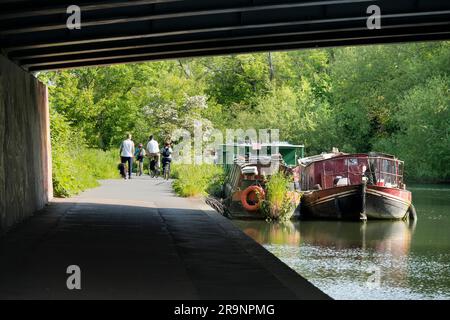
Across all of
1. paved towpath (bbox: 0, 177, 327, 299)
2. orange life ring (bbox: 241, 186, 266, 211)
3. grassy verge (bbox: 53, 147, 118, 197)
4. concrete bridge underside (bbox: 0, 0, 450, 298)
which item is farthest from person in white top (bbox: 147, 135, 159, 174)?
paved towpath (bbox: 0, 177, 327, 299)

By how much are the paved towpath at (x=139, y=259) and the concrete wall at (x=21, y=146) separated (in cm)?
52

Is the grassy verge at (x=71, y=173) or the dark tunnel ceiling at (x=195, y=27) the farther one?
the grassy verge at (x=71, y=173)

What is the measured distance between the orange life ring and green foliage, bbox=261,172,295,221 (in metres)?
0.22

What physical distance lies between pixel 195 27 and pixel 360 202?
1761 centimetres

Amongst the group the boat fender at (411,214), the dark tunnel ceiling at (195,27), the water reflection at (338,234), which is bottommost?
the water reflection at (338,234)

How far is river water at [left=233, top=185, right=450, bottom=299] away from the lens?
1858cm

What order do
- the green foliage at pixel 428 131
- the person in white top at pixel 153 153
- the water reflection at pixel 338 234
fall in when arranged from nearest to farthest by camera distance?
the water reflection at pixel 338 234, the person in white top at pixel 153 153, the green foliage at pixel 428 131

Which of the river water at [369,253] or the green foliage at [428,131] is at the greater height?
the green foliage at [428,131]

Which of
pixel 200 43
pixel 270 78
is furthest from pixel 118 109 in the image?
pixel 200 43

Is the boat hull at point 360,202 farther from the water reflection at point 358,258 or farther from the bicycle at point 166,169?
the bicycle at point 166,169

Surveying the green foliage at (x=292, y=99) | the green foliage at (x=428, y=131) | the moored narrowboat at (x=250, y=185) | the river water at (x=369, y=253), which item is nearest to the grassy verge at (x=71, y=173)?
the moored narrowboat at (x=250, y=185)

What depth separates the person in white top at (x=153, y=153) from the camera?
1620 inches

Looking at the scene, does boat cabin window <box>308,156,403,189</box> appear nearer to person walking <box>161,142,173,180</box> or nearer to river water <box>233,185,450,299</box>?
river water <box>233,185,450,299</box>

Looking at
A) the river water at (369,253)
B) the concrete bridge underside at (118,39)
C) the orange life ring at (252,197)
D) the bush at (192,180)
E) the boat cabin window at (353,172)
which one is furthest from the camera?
the boat cabin window at (353,172)
